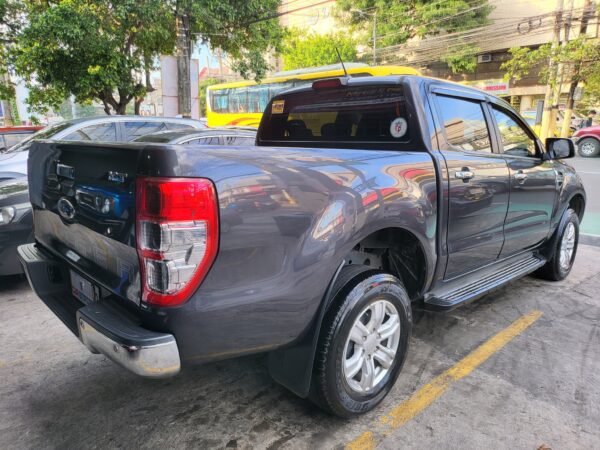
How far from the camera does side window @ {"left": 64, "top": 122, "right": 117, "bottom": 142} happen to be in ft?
19.6

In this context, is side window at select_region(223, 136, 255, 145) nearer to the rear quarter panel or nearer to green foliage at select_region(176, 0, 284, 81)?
the rear quarter panel

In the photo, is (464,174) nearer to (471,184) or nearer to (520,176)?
(471,184)

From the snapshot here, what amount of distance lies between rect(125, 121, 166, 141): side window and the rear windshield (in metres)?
3.52

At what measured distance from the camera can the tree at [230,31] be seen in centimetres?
1114

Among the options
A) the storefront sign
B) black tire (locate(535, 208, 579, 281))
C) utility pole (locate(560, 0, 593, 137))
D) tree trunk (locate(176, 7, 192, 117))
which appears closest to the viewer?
black tire (locate(535, 208, 579, 281))

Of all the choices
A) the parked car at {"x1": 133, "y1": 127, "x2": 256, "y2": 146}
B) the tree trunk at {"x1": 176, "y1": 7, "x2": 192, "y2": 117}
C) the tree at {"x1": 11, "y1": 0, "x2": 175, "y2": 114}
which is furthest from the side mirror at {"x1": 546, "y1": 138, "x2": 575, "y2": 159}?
the tree trunk at {"x1": 176, "y1": 7, "x2": 192, "y2": 117}

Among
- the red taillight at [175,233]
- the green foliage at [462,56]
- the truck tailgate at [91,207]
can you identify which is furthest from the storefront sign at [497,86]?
the red taillight at [175,233]

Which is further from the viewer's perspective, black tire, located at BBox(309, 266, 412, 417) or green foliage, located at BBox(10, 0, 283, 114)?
green foliage, located at BBox(10, 0, 283, 114)

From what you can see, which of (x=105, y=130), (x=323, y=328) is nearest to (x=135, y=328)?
(x=323, y=328)

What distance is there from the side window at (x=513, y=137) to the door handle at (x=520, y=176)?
172mm

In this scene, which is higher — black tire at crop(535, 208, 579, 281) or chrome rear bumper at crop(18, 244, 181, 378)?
chrome rear bumper at crop(18, 244, 181, 378)

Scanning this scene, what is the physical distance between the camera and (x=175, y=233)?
1.62 m

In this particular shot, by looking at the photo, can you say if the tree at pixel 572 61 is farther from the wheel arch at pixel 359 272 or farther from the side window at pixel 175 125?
the wheel arch at pixel 359 272

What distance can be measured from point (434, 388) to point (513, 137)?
2197 millimetres
